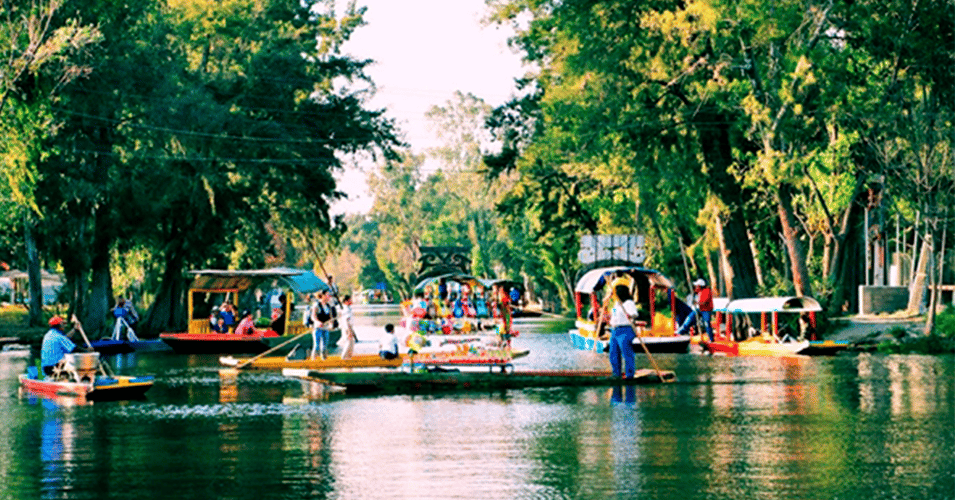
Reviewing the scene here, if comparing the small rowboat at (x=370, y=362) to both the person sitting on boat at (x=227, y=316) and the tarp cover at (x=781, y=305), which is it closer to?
the tarp cover at (x=781, y=305)

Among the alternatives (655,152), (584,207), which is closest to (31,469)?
(655,152)

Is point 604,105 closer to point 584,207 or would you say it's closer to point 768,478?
point 584,207

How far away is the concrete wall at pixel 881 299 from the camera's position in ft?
194

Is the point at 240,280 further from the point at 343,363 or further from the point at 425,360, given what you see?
the point at 425,360

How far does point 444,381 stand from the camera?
28125mm

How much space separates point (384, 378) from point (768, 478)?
1384 centimetres

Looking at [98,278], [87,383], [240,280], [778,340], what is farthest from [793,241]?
[87,383]

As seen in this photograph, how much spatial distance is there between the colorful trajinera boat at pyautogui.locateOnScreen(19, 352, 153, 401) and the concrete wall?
38.6 m

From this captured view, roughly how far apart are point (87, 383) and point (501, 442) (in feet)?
35.2

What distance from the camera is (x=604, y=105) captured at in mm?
50156

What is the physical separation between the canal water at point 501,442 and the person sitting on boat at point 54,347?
2.94 feet

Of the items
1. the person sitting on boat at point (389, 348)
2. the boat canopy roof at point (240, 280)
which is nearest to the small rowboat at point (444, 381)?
the person sitting on boat at point (389, 348)

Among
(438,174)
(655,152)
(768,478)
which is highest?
(438,174)

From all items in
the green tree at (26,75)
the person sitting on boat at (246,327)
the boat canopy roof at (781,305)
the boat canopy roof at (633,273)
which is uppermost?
the green tree at (26,75)
